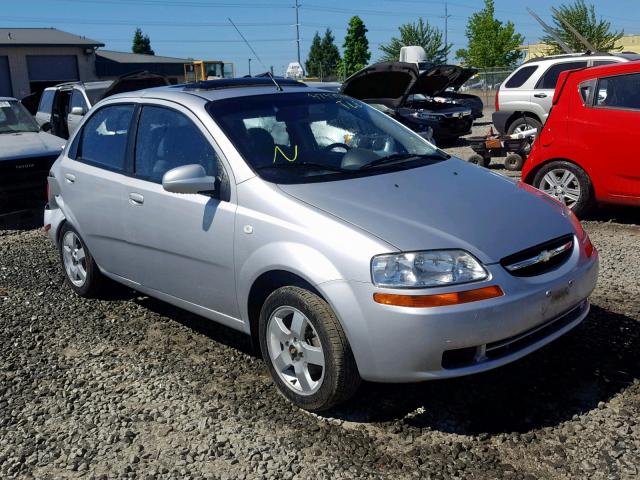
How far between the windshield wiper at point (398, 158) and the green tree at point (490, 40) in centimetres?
5247

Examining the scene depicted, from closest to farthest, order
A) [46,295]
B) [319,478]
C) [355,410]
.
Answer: [319,478] < [355,410] < [46,295]

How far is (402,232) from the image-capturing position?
10.9 ft

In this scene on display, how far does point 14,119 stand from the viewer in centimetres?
1062

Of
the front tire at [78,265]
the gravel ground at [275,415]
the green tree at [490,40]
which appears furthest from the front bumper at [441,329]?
the green tree at [490,40]

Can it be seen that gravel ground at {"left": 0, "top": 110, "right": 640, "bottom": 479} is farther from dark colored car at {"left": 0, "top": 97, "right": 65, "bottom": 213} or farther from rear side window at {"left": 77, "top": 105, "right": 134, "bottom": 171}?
dark colored car at {"left": 0, "top": 97, "right": 65, "bottom": 213}

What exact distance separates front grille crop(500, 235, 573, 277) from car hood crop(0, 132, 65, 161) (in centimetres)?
766

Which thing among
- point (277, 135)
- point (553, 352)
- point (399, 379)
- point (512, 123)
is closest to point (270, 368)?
point (399, 379)

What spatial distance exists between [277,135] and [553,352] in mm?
2095

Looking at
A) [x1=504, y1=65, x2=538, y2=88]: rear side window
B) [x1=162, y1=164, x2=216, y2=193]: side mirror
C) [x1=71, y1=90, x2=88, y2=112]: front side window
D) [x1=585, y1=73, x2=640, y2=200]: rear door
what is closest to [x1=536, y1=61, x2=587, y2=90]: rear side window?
[x1=504, y1=65, x2=538, y2=88]: rear side window

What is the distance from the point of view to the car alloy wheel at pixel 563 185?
289 inches

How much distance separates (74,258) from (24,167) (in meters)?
4.20

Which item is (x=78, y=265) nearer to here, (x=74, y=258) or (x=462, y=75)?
(x=74, y=258)

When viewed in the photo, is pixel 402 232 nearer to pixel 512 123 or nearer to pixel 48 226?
pixel 48 226

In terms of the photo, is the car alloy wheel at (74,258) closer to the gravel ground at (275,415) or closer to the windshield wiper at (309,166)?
the gravel ground at (275,415)
